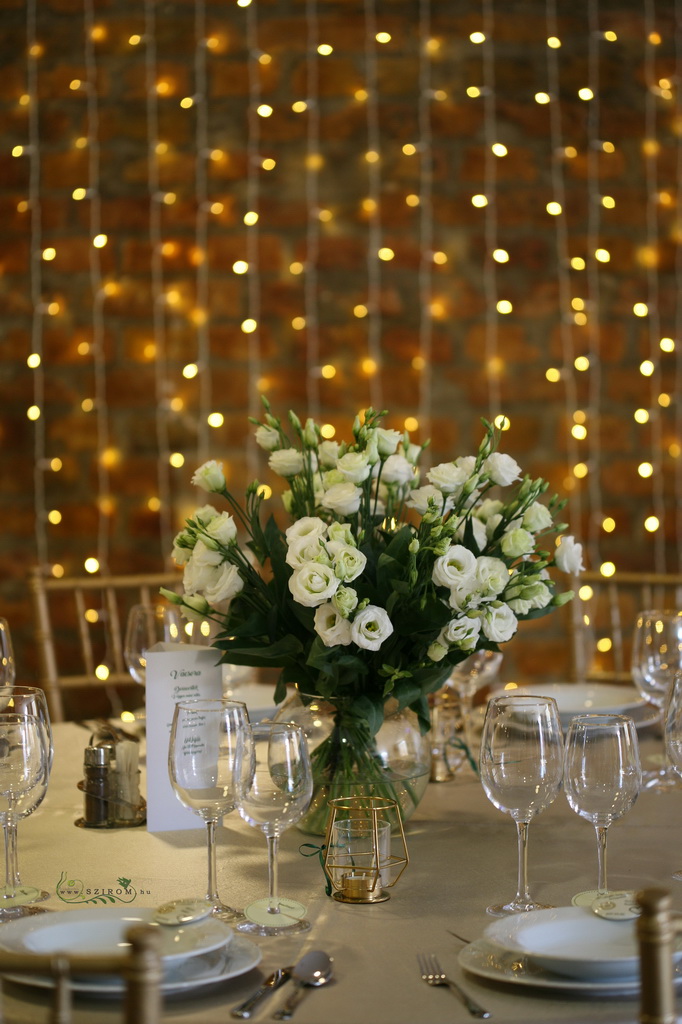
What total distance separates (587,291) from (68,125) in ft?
4.52

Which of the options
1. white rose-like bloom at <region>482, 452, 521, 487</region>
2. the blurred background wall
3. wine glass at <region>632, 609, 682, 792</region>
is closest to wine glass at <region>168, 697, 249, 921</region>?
white rose-like bloom at <region>482, 452, 521, 487</region>

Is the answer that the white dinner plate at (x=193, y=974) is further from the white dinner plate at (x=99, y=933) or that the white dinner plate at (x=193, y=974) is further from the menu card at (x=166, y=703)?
the menu card at (x=166, y=703)

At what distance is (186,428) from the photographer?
286 centimetres

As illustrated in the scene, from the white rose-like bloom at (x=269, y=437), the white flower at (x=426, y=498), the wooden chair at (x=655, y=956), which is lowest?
the wooden chair at (x=655, y=956)

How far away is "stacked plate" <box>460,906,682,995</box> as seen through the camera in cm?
85

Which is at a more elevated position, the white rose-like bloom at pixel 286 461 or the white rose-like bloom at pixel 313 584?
the white rose-like bloom at pixel 286 461

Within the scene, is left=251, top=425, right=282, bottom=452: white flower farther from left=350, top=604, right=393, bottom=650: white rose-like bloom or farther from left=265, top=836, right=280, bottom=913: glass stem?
left=265, top=836, right=280, bottom=913: glass stem

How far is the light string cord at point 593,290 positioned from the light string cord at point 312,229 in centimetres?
70

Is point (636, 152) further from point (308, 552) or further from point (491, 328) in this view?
point (308, 552)

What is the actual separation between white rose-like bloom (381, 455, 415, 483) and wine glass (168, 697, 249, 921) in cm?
41

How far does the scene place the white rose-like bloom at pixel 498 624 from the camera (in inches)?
47.9

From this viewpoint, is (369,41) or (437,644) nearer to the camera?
(437,644)

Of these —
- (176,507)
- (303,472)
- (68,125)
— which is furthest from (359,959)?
(68,125)

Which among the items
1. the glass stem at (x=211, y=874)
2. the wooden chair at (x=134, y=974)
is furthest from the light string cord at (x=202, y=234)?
the wooden chair at (x=134, y=974)
